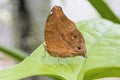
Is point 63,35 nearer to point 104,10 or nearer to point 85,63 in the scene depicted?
point 85,63

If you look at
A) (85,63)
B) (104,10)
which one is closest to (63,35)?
(85,63)

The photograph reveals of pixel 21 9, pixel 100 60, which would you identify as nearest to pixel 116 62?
pixel 100 60

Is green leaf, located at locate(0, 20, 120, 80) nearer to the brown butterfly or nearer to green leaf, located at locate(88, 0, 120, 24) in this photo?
the brown butterfly

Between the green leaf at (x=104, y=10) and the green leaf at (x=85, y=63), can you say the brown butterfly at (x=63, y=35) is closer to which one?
the green leaf at (x=85, y=63)

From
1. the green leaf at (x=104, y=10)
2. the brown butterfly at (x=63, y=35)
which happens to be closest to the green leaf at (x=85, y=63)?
the brown butterfly at (x=63, y=35)

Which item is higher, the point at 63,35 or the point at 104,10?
the point at 104,10
